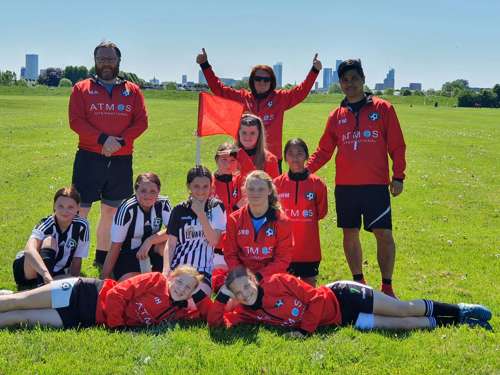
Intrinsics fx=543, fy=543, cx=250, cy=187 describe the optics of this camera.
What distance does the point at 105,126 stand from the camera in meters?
6.87

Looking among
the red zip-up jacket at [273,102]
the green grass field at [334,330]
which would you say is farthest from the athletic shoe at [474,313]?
the red zip-up jacket at [273,102]

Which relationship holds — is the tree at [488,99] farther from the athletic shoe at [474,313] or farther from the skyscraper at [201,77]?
the athletic shoe at [474,313]

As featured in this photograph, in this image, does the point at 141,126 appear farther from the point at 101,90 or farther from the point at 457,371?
the point at 457,371

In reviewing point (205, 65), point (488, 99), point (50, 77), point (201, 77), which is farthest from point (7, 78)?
point (205, 65)

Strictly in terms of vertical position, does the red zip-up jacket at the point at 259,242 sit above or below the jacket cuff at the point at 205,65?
below

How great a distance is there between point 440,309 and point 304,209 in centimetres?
193

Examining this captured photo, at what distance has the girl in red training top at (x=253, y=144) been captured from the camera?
653 centimetres

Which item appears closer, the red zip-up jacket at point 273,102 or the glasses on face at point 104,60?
the glasses on face at point 104,60

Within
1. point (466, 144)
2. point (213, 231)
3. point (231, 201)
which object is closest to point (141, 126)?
point (231, 201)

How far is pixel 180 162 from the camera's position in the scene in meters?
17.5

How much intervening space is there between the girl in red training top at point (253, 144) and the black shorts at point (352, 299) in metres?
2.00

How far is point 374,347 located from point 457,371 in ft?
2.27

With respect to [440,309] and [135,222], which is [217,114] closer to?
[135,222]

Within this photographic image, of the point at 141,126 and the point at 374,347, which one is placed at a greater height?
the point at 141,126
